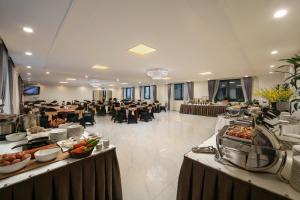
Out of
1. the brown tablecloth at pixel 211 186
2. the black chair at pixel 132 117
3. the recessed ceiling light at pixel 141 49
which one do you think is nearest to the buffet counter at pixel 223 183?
the brown tablecloth at pixel 211 186

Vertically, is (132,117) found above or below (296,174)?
below

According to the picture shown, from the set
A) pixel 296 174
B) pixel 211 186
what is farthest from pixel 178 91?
pixel 296 174

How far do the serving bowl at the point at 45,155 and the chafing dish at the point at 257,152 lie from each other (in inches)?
62.9

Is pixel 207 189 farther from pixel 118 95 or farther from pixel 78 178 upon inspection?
pixel 118 95

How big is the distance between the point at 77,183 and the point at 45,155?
395mm

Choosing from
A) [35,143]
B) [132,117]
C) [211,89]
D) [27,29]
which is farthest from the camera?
[211,89]

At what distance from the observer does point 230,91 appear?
30.3 ft

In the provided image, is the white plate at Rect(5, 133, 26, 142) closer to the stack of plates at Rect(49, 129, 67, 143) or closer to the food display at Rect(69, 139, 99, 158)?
the stack of plates at Rect(49, 129, 67, 143)

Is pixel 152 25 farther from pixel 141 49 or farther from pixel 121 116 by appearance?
pixel 121 116

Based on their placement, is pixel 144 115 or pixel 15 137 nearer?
pixel 15 137

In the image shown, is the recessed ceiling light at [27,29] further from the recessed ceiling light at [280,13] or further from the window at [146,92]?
the window at [146,92]

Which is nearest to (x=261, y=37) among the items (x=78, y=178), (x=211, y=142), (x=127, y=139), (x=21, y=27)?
(x=211, y=142)

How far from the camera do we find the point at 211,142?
1.72m

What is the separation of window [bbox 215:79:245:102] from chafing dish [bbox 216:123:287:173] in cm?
920
